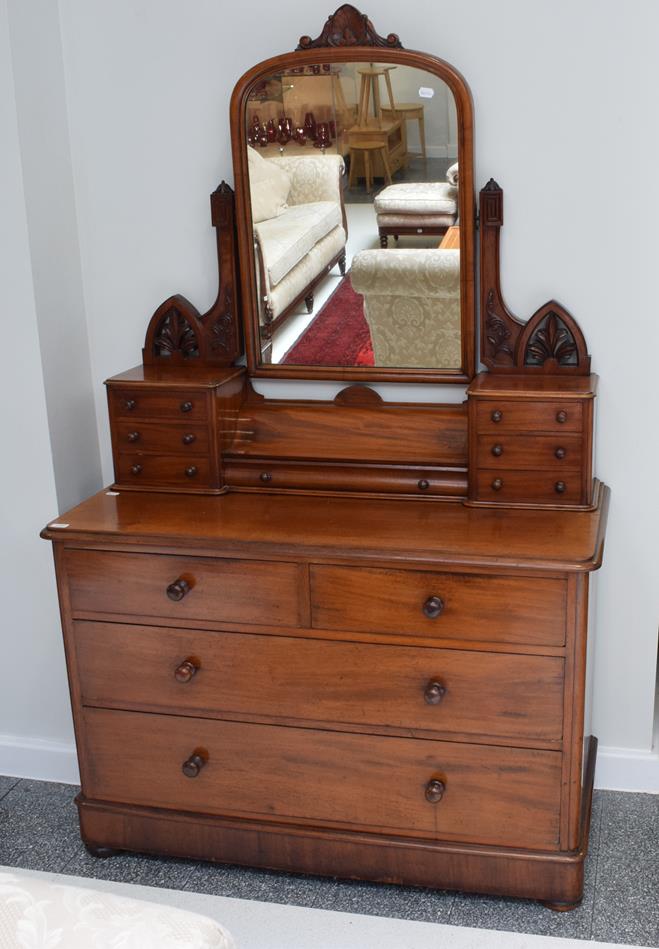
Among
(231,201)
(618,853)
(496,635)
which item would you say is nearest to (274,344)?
(231,201)

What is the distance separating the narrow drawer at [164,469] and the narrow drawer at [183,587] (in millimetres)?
267

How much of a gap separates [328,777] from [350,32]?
62.5 inches

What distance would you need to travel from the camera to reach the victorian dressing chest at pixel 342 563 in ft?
7.54

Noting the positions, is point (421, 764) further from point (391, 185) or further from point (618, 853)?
point (391, 185)

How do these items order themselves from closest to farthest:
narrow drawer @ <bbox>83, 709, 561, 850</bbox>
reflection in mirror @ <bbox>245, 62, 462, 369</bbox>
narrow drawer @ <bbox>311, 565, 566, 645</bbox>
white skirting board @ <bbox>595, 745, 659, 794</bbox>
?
narrow drawer @ <bbox>311, 565, 566, 645</bbox>
narrow drawer @ <bbox>83, 709, 561, 850</bbox>
reflection in mirror @ <bbox>245, 62, 462, 369</bbox>
white skirting board @ <bbox>595, 745, 659, 794</bbox>

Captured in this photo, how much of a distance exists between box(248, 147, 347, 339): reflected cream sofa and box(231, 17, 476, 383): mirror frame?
0.03m

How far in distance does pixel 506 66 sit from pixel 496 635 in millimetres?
1191

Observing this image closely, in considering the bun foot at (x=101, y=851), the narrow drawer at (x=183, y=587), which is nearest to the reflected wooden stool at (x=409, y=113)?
the narrow drawer at (x=183, y=587)

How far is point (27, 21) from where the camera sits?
254 cm

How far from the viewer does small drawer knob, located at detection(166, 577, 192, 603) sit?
2.39 metres

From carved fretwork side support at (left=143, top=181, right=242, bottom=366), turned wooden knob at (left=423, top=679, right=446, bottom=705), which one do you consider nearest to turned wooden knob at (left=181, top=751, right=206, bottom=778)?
turned wooden knob at (left=423, top=679, right=446, bottom=705)

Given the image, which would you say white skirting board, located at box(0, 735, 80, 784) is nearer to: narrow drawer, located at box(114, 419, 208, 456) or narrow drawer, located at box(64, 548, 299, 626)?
narrow drawer, located at box(64, 548, 299, 626)

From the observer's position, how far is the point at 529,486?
8.00 ft

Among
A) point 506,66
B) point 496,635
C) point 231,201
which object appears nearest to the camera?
point 496,635
